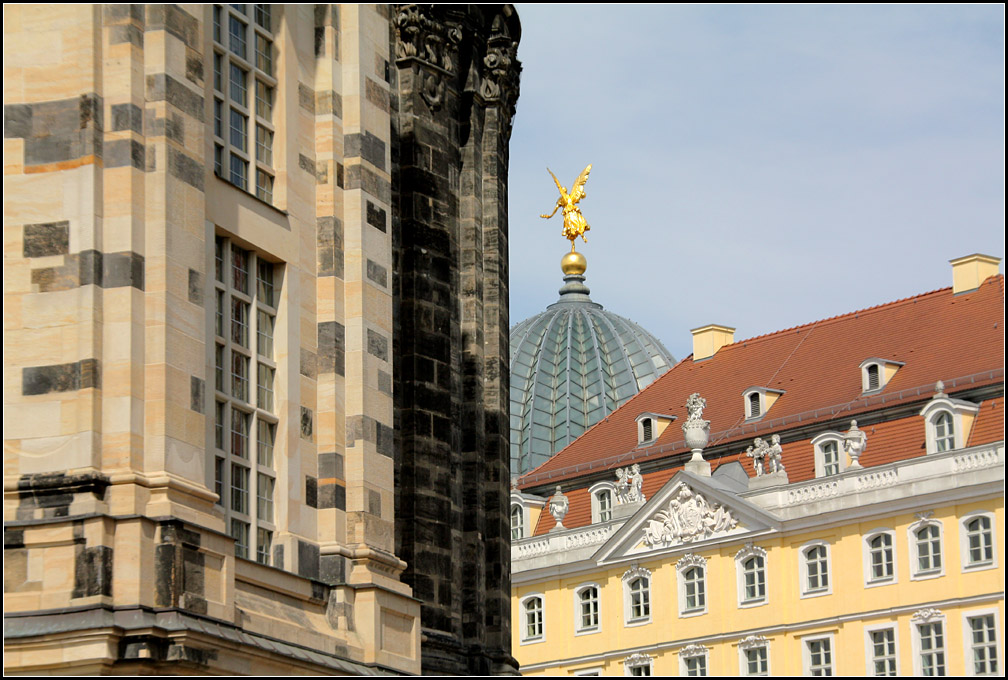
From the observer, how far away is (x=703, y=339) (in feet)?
245

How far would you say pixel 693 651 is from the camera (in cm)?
6312

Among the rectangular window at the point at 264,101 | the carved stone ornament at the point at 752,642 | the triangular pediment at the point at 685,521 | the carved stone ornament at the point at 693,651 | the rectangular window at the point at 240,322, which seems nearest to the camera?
the rectangular window at the point at 240,322

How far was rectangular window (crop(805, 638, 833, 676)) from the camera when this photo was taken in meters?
59.8

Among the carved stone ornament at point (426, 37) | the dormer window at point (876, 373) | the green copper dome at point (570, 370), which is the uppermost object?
the green copper dome at point (570, 370)

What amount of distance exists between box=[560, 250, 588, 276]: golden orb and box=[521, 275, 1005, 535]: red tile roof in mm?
21763

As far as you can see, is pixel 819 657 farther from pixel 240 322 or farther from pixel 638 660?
pixel 240 322

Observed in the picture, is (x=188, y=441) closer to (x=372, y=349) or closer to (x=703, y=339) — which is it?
(x=372, y=349)

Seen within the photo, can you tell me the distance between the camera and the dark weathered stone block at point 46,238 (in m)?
19.3

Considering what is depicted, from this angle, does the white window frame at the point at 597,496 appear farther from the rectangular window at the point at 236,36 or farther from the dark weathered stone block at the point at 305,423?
the rectangular window at the point at 236,36

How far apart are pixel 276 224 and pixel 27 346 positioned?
155 inches

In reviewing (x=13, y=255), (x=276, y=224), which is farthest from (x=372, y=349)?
(x=13, y=255)

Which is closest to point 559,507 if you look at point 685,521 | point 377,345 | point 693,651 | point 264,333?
point 685,521

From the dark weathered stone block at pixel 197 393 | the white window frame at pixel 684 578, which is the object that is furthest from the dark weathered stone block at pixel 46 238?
the white window frame at pixel 684 578

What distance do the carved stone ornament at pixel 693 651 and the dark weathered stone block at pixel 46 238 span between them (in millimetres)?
45657
